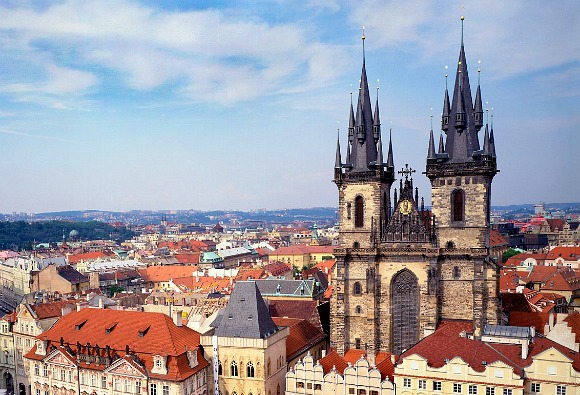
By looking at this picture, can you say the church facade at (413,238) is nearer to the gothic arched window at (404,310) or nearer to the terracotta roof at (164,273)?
the gothic arched window at (404,310)

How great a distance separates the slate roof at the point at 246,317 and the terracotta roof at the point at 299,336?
734 centimetres

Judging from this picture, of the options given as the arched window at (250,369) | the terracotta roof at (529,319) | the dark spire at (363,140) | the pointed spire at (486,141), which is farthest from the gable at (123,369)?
the pointed spire at (486,141)

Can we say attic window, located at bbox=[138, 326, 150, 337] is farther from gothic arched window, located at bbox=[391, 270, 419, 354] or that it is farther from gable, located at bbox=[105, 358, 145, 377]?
gothic arched window, located at bbox=[391, 270, 419, 354]

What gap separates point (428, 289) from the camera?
7406 cm

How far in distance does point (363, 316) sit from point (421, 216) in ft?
51.2

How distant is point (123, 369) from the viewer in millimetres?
64562

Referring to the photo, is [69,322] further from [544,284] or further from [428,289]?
[544,284]

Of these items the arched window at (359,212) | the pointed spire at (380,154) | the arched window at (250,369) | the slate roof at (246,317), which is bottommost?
the arched window at (250,369)

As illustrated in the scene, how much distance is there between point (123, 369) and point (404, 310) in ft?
119

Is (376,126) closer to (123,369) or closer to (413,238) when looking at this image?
(413,238)

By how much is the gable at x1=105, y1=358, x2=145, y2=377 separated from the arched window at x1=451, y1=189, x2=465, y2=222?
42.9 metres

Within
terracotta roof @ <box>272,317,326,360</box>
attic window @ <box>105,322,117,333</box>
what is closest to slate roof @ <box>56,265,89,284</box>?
attic window @ <box>105,322,117,333</box>

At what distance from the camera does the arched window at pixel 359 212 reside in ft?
262

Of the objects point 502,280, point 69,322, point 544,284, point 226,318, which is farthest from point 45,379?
point 544,284
